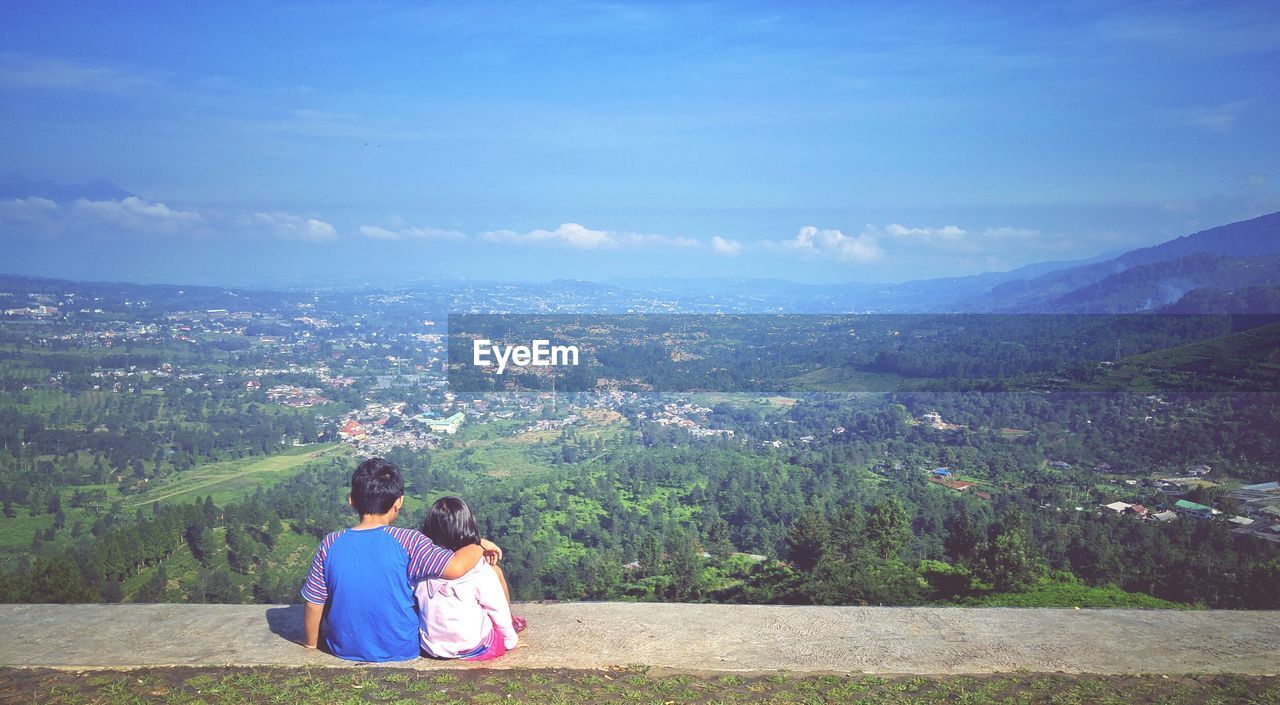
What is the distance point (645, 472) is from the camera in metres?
24.0

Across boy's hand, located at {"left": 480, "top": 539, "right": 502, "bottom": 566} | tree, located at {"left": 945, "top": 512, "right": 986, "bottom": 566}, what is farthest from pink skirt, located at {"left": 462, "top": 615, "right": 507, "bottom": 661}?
tree, located at {"left": 945, "top": 512, "right": 986, "bottom": 566}

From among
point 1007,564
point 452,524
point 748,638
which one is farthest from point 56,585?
→ point 1007,564

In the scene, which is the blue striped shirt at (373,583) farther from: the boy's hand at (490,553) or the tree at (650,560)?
the tree at (650,560)

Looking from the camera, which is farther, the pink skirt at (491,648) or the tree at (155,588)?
the tree at (155,588)

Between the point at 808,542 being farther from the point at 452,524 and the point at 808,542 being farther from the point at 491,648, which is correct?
the point at 452,524

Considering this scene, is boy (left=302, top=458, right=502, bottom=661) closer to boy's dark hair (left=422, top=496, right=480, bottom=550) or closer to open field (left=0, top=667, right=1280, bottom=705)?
boy's dark hair (left=422, top=496, right=480, bottom=550)

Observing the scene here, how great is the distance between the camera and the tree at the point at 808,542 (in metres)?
9.43

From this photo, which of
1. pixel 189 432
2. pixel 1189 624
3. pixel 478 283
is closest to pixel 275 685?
pixel 1189 624

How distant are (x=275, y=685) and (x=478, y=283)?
2804 inches

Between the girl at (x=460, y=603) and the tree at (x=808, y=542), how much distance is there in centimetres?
599

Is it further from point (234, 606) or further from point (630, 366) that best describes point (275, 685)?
point (630, 366)

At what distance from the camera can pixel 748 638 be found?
4281 mm

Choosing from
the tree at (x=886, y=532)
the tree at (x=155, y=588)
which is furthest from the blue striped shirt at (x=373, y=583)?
the tree at (x=155, y=588)

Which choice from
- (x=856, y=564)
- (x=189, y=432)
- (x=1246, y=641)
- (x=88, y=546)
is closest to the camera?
(x=1246, y=641)
